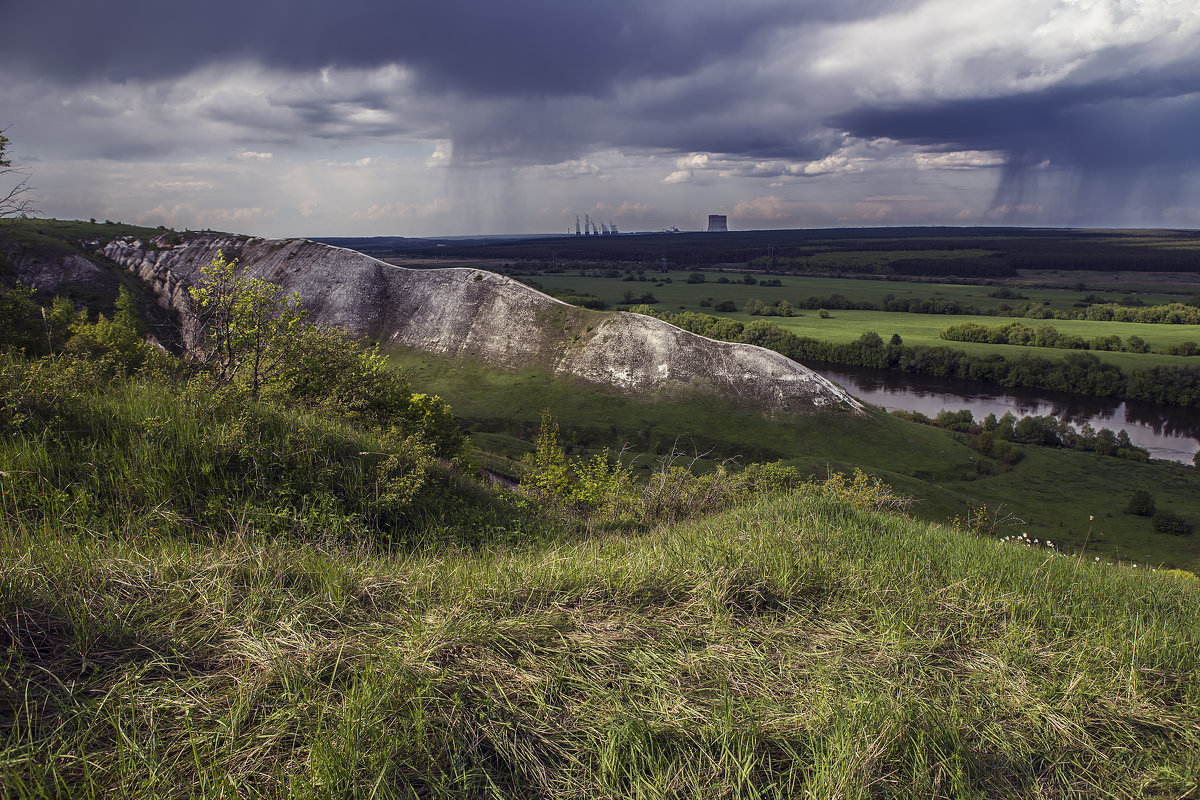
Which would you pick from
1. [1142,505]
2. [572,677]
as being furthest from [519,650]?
[1142,505]

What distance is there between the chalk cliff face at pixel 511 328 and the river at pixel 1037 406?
41.1m

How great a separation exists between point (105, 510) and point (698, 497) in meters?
7.95

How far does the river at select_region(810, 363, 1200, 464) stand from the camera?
8706 cm

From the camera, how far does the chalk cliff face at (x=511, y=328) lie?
212 ft

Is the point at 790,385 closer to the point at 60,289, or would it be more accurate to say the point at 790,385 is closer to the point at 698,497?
the point at 698,497

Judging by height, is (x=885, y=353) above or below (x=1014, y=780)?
below

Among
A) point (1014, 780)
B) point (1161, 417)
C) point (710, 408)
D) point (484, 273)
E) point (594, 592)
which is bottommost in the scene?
point (1161, 417)

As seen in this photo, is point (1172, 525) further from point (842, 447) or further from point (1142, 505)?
point (842, 447)

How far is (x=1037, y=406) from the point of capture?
99.6 m

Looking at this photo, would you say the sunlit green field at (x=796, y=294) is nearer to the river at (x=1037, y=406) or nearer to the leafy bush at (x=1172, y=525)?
the river at (x=1037, y=406)

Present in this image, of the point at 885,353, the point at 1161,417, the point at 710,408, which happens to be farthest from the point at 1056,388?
the point at 710,408

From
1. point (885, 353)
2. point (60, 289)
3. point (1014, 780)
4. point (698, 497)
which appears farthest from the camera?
point (885, 353)

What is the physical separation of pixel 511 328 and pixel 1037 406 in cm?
8850

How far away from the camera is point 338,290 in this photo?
71812 mm
